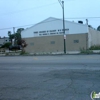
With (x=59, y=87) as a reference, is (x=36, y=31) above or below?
above

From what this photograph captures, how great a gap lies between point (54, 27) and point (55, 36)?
2.60 meters

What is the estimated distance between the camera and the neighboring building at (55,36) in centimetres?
4078

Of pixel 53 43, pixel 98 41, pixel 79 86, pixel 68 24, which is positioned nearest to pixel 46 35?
pixel 53 43

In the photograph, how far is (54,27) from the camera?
147ft

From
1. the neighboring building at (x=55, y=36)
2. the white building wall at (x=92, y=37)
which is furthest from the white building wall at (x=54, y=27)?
the white building wall at (x=92, y=37)

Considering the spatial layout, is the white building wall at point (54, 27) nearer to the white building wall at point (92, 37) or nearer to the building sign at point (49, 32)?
the building sign at point (49, 32)

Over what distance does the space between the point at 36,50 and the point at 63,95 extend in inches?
1574

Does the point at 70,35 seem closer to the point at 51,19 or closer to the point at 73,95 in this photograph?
the point at 51,19

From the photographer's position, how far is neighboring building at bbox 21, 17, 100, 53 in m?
40.8

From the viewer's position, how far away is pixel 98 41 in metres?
54.5

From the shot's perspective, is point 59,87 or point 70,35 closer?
point 59,87

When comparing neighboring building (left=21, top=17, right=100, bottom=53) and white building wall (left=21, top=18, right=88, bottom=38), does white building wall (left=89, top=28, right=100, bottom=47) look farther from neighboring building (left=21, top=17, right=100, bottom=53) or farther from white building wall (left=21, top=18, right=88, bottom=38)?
white building wall (left=21, top=18, right=88, bottom=38)

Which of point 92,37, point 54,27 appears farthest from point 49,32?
point 92,37

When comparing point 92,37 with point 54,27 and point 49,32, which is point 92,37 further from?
point 49,32
